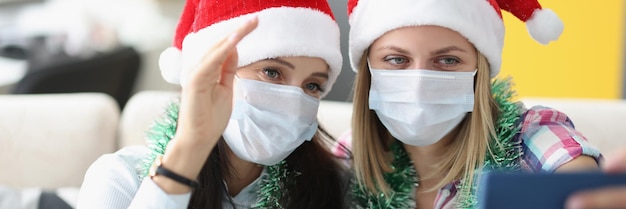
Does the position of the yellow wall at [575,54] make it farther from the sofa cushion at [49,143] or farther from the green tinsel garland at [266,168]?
the sofa cushion at [49,143]

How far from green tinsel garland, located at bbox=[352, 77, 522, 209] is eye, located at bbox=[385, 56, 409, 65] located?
0.69ft

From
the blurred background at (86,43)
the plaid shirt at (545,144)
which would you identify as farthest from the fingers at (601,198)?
the blurred background at (86,43)

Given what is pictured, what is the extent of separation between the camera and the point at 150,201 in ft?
3.83

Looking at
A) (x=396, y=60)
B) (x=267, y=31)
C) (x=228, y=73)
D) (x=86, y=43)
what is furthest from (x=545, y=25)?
(x=86, y=43)

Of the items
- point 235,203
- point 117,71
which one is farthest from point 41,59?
point 235,203

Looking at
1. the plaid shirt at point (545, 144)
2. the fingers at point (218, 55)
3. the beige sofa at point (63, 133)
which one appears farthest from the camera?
the beige sofa at point (63, 133)

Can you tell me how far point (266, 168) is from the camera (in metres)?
1.57

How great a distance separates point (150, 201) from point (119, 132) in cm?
96

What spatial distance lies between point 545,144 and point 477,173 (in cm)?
15

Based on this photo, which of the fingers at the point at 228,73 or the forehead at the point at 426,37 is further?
the forehead at the point at 426,37

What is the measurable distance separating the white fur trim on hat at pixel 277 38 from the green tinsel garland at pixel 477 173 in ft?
0.91

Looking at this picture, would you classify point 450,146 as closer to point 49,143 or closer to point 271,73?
point 271,73

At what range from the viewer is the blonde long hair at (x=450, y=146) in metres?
1.48

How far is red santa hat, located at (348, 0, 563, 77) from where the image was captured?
144cm
